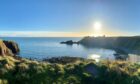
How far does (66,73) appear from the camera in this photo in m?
27.0

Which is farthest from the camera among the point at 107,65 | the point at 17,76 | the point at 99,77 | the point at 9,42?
the point at 9,42

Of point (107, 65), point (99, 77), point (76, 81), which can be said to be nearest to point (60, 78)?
point (76, 81)

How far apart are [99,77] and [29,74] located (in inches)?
246

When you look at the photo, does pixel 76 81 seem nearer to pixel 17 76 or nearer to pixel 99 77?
pixel 99 77

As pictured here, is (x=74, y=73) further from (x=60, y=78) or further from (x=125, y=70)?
(x=125, y=70)

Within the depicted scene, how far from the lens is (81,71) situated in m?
27.6

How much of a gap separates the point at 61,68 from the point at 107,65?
4.47 meters

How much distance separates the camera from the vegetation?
962 inches

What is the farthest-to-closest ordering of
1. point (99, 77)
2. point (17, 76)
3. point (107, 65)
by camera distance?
point (107, 65), point (99, 77), point (17, 76)

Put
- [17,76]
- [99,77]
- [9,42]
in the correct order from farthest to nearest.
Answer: [9,42] < [99,77] < [17,76]

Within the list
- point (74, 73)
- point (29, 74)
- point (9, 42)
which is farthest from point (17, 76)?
point (9, 42)

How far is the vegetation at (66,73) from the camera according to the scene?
24.4 metres

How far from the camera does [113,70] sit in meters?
27.1

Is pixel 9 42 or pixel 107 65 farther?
pixel 9 42
